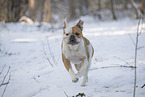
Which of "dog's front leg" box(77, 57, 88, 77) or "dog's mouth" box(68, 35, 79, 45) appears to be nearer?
"dog's mouth" box(68, 35, 79, 45)

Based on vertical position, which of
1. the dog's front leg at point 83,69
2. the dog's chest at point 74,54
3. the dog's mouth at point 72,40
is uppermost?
the dog's mouth at point 72,40

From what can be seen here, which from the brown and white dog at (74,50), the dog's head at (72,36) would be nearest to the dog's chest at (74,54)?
the brown and white dog at (74,50)

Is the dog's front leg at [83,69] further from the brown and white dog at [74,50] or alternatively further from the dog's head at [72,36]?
the dog's head at [72,36]

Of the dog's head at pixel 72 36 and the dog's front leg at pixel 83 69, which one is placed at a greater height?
the dog's head at pixel 72 36

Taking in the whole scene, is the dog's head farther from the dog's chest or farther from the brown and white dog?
the dog's chest

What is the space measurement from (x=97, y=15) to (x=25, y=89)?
52.2 ft

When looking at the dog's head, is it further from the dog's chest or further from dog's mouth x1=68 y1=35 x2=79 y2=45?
the dog's chest

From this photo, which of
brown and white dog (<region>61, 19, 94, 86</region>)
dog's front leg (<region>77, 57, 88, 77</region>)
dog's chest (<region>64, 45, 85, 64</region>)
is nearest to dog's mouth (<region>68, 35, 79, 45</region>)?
brown and white dog (<region>61, 19, 94, 86</region>)

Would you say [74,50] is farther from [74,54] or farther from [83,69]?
[83,69]

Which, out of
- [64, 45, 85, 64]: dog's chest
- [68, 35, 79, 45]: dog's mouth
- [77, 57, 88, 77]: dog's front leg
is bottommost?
[77, 57, 88, 77]: dog's front leg

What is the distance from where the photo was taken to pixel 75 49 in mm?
2434

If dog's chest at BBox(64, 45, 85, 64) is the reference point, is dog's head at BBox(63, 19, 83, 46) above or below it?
above

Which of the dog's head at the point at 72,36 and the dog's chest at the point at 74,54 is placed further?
the dog's chest at the point at 74,54

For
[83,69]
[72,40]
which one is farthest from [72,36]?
[83,69]
